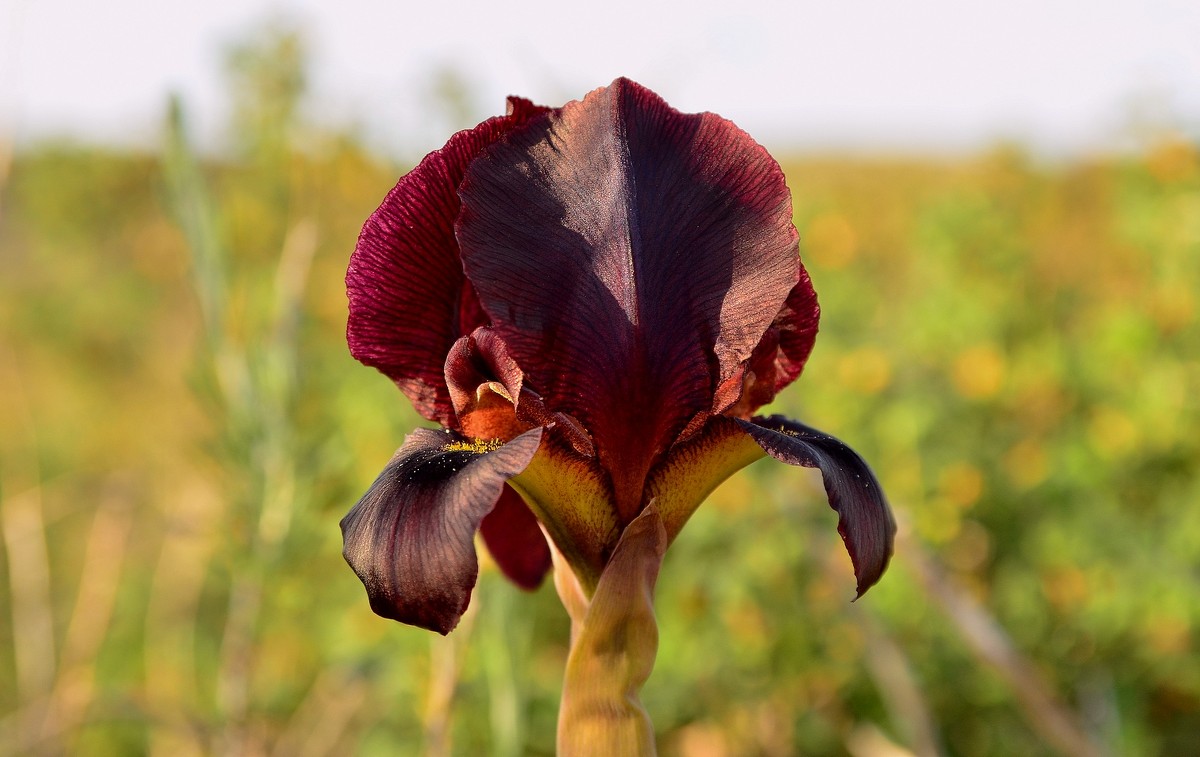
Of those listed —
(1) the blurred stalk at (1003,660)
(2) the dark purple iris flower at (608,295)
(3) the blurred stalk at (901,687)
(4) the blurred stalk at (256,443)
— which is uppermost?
(2) the dark purple iris flower at (608,295)

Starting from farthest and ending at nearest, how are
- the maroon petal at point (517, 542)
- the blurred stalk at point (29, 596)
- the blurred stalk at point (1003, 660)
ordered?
the blurred stalk at point (29, 596), the blurred stalk at point (1003, 660), the maroon petal at point (517, 542)

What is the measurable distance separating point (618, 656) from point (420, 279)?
0.31 metres

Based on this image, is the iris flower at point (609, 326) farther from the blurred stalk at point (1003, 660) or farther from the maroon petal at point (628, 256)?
the blurred stalk at point (1003, 660)

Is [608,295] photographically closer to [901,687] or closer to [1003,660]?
[1003,660]

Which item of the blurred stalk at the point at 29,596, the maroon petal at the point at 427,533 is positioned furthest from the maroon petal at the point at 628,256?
the blurred stalk at the point at 29,596

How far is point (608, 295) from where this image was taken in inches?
27.6

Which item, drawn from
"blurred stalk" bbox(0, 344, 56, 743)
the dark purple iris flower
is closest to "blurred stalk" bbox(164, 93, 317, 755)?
"blurred stalk" bbox(0, 344, 56, 743)

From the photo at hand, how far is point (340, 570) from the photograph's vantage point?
265 centimetres

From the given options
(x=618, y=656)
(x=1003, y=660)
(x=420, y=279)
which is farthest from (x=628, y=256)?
(x=1003, y=660)

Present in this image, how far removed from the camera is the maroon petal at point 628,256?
0.69 m

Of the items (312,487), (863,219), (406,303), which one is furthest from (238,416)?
(863,219)

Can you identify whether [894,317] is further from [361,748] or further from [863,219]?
[361,748]

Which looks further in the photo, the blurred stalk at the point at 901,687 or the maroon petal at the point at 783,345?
the blurred stalk at the point at 901,687

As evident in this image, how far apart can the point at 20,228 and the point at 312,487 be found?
7527 millimetres
